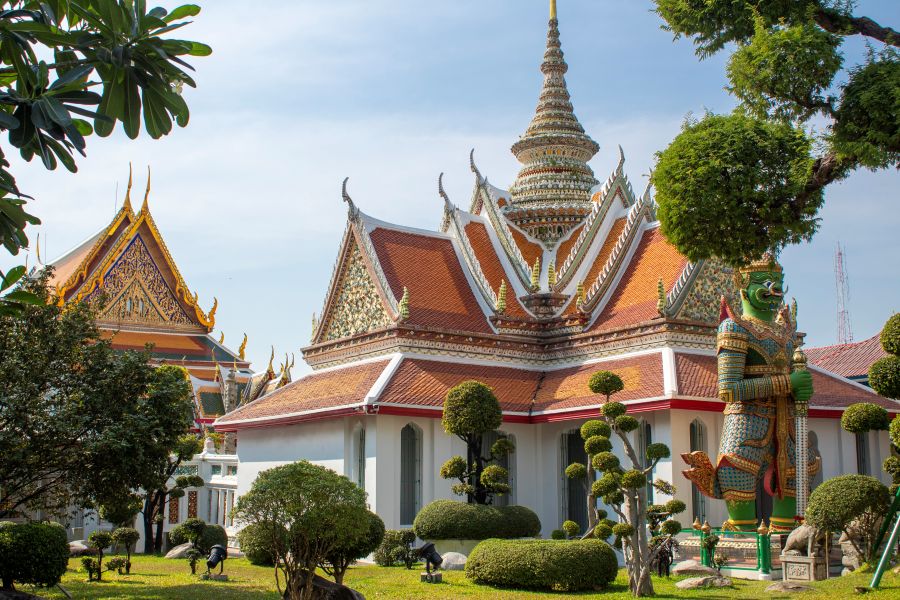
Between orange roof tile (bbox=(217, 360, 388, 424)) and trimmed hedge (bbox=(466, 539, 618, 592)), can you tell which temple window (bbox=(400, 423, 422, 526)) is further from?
trimmed hedge (bbox=(466, 539, 618, 592))

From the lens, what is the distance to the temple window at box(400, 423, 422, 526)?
18.1 metres

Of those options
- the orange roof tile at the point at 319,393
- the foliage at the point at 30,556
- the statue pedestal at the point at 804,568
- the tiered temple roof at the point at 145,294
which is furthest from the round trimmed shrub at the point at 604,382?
the tiered temple roof at the point at 145,294

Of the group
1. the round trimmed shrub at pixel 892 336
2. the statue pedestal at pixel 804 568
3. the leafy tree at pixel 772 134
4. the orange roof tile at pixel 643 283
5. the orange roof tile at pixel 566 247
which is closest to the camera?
the leafy tree at pixel 772 134

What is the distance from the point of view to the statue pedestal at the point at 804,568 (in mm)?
12305

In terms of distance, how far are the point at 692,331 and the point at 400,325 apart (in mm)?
5007

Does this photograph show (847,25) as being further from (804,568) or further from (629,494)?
(804,568)

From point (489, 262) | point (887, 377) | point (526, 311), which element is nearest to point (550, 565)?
point (887, 377)

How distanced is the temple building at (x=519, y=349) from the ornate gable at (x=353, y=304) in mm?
38

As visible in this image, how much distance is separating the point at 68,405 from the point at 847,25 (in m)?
8.89

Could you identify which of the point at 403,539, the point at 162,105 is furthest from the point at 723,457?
the point at 162,105

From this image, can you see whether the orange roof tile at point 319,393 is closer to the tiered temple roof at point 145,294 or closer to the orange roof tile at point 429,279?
the orange roof tile at point 429,279

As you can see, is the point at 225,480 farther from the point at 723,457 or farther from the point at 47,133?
the point at 47,133

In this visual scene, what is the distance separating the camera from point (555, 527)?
1864 cm

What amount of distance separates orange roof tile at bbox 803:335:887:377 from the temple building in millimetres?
6468
